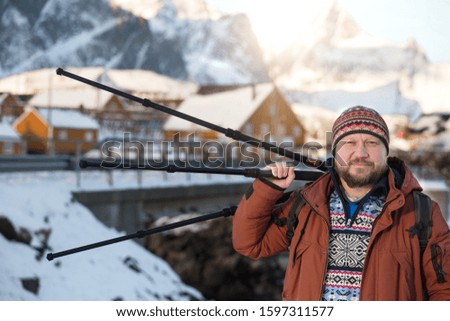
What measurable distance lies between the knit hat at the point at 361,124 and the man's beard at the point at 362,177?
0.27 ft

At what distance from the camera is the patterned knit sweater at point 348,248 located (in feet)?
5.53

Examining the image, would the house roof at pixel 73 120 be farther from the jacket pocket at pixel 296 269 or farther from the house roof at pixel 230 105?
the jacket pocket at pixel 296 269

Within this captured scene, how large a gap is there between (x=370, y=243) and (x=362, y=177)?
0.18m

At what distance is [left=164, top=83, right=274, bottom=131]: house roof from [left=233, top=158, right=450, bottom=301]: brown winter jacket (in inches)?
459

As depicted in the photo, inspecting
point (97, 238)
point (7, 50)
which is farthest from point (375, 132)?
point (97, 238)

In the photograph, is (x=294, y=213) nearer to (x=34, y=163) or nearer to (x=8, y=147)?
(x=34, y=163)

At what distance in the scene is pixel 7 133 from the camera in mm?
8883

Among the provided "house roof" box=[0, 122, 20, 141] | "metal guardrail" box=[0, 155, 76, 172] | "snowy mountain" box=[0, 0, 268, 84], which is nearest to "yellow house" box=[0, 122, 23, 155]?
A: "house roof" box=[0, 122, 20, 141]

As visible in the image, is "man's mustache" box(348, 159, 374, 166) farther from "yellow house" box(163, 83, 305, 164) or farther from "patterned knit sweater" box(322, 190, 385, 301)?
"yellow house" box(163, 83, 305, 164)

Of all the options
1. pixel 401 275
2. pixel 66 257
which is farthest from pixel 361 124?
pixel 66 257

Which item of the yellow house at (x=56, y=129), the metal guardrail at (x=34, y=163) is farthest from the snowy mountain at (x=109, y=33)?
the yellow house at (x=56, y=129)

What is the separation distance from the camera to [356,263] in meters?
1.69
